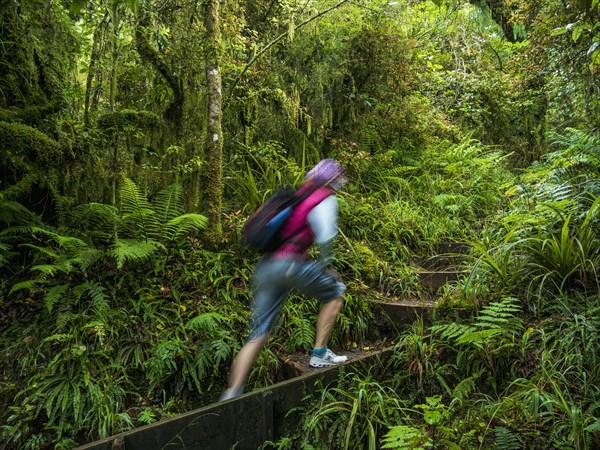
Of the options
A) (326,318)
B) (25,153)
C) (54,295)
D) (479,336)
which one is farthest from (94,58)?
(479,336)

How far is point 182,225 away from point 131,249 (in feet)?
2.11

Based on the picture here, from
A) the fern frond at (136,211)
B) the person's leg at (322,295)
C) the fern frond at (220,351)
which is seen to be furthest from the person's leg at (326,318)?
the fern frond at (136,211)

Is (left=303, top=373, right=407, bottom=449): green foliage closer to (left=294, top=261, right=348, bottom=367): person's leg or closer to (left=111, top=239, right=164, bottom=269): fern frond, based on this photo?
(left=294, top=261, right=348, bottom=367): person's leg

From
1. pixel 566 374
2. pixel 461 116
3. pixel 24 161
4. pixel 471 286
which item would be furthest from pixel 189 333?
pixel 461 116

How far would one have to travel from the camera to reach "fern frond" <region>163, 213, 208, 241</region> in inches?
146

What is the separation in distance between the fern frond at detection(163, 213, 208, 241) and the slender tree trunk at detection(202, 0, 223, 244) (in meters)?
0.32

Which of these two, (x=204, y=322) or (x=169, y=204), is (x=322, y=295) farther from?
(x=169, y=204)

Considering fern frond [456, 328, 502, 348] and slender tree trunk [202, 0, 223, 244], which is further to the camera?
slender tree trunk [202, 0, 223, 244]

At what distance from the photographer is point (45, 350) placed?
3.00 meters

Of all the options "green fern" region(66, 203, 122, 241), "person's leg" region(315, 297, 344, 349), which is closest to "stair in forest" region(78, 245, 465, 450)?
"person's leg" region(315, 297, 344, 349)

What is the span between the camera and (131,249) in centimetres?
334

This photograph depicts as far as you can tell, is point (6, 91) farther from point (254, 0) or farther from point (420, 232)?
point (420, 232)

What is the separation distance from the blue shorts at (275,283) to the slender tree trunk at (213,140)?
1.56 m

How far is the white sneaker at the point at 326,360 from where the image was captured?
3.18 m
